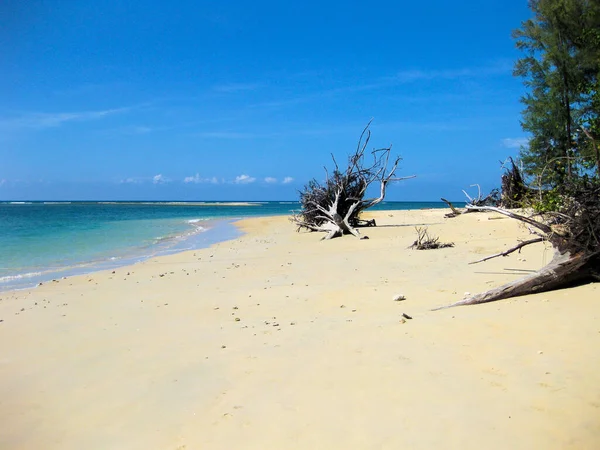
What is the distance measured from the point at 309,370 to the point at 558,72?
1604 cm

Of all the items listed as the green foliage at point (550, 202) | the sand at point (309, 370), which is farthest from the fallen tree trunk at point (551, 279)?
the green foliage at point (550, 202)

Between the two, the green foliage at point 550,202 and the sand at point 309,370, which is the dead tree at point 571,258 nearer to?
the sand at point 309,370

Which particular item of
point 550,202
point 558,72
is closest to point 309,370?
point 550,202

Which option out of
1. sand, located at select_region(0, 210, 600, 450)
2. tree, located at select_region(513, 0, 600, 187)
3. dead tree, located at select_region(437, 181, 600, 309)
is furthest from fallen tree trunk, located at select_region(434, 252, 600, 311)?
tree, located at select_region(513, 0, 600, 187)

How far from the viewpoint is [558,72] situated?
15.5m

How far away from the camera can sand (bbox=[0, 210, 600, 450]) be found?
2719mm

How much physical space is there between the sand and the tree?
1040cm

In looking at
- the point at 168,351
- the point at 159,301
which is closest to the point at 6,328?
the point at 159,301

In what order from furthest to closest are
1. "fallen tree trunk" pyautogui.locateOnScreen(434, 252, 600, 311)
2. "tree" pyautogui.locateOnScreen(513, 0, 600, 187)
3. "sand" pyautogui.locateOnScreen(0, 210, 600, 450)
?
"tree" pyautogui.locateOnScreen(513, 0, 600, 187) < "fallen tree trunk" pyautogui.locateOnScreen(434, 252, 600, 311) < "sand" pyautogui.locateOnScreen(0, 210, 600, 450)

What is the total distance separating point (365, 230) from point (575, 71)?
8.61 m

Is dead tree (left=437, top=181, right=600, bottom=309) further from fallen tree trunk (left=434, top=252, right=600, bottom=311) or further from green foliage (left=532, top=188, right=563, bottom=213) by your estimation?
green foliage (left=532, top=188, right=563, bottom=213)

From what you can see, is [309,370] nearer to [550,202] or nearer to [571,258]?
[571,258]

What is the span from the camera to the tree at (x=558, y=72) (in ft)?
45.8

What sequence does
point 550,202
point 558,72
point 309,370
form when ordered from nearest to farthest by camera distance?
point 309,370, point 550,202, point 558,72
